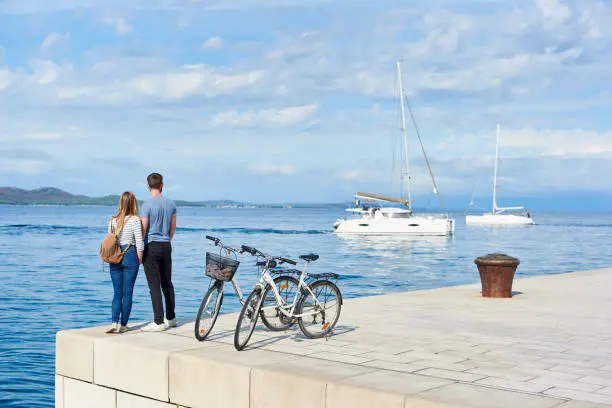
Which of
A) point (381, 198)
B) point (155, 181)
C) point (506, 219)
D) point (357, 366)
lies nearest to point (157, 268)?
point (155, 181)

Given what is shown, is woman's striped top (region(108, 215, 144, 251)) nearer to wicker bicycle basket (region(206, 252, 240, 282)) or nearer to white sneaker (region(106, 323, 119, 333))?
white sneaker (region(106, 323, 119, 333))

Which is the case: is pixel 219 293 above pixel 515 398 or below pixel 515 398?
above

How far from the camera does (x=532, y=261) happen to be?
53500 mm

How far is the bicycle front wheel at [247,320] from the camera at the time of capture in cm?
803

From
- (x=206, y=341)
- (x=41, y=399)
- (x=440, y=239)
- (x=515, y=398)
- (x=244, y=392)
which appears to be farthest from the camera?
(x=440, y=239)

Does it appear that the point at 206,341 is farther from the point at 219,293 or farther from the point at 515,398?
the point at 515,398

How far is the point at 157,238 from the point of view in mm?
9234

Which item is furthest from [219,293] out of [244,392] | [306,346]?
[244,392]

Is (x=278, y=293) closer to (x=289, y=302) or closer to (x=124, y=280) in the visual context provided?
(x=289, y=302)

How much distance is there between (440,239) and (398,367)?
7504 centimetres

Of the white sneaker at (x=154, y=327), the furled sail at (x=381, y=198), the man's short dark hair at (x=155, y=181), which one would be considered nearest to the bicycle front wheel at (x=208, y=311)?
the white sneaker at (x=154, y=327)

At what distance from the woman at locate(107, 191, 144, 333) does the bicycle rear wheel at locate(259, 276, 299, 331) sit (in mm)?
1587

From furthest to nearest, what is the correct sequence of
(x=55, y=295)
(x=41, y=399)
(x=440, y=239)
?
(x=440, y=239), (x=55, y=295), (x=41, y=399)

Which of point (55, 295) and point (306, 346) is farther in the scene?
point (55, 295)
